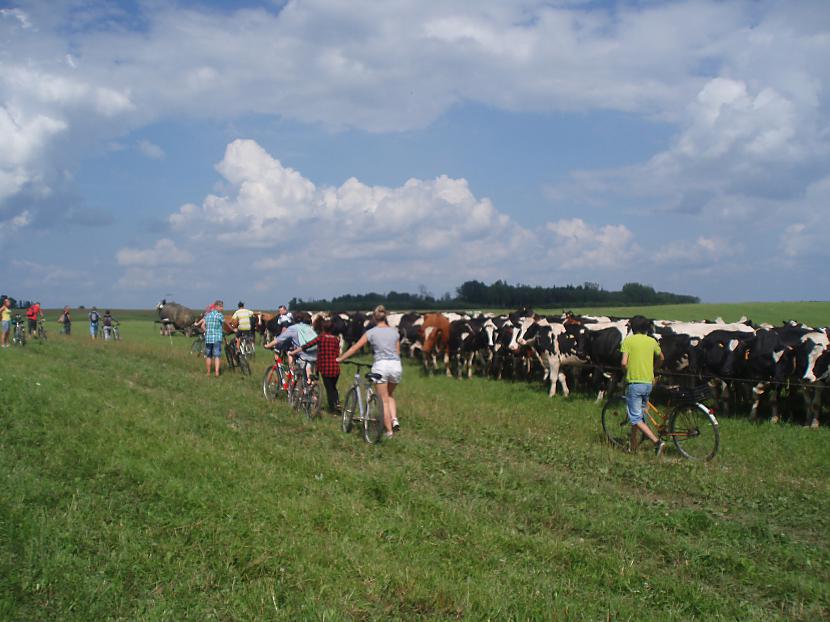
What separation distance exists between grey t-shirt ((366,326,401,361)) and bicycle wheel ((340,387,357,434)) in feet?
2.45

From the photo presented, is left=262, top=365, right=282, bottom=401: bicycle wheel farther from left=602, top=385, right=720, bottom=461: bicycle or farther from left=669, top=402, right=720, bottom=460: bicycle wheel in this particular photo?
left=669, top=402, right=720, bottom=460: bicycle wheel

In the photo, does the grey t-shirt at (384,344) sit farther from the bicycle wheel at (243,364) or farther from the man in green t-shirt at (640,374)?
the bicycle wheel at (243,364)

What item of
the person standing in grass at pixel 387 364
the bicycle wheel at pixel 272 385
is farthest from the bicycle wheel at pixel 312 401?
the bicycle wheel at pixel 272 385

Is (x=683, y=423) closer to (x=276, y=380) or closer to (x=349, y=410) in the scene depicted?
(x=349, y=410)

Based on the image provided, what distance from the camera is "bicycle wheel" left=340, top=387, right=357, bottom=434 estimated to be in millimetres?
11152

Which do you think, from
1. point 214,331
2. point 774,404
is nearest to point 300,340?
point 214,331

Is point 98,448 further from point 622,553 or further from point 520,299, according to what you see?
point 520,299

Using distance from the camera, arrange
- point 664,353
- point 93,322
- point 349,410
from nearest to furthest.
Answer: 1. point 349,410
2. point 664,353
3. point 93,322

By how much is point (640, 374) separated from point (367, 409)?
398 centimetres

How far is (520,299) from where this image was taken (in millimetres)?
78125

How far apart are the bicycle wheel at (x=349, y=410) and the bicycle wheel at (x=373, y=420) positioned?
54 centimetres

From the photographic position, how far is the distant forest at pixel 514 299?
77.3 meters

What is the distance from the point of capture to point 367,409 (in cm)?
1059

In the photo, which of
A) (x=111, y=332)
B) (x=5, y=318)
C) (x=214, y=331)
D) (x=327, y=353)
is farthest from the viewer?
(x=111, y=332)
